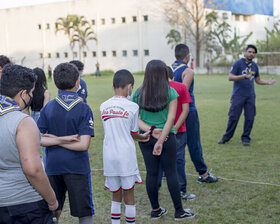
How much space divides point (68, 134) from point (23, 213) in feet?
3.23

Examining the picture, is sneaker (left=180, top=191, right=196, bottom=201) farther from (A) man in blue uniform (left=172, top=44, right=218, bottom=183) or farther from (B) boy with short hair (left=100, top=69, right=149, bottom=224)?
(B) boy with short hair (left=100, top=69, right=149, bottom=224)

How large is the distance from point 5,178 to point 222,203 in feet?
10.8

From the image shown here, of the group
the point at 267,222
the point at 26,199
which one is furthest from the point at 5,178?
the point at 267,222

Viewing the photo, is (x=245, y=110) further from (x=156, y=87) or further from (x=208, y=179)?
(x=156, y=87)

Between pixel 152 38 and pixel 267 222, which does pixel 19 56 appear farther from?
pixel 267 222

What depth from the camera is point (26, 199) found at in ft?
8.24

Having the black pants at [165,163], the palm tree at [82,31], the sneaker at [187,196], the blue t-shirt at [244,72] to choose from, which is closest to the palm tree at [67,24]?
the palm tree at [82,31]

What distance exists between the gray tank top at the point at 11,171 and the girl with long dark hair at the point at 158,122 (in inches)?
75.5

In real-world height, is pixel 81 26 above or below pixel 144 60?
above

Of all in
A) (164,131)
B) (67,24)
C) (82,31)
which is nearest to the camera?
(164,131)

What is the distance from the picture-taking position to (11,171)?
8.10ft

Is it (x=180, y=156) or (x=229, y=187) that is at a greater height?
(x=180, y=156)

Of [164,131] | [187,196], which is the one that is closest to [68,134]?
[164,131]

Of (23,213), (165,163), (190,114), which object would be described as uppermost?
(190,114)
